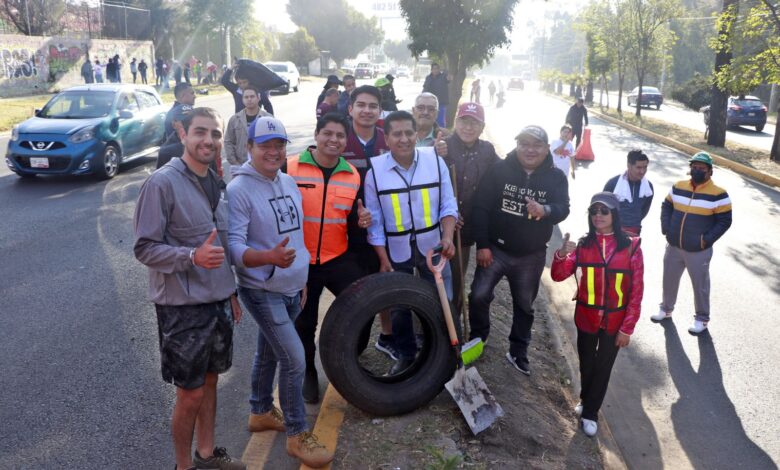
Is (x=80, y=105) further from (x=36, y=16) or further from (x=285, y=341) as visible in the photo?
(x=36, y=16)

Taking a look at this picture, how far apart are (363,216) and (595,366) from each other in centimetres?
203

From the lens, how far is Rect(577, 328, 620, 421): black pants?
13.7 ft

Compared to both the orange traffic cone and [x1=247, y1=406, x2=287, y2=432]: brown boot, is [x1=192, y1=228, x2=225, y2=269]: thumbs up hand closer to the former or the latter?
[x1=247, y1=406, x2=287, y2=432]: brown boot

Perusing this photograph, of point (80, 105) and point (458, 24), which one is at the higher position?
point (458, 24)

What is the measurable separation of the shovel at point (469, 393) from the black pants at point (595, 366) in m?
0.83

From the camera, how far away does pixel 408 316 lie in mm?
4262

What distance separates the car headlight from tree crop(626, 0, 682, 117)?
25764mm

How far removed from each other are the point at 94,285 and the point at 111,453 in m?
3.06

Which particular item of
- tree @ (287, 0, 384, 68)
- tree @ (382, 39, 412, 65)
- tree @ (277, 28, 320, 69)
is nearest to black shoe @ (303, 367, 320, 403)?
tree @ (277, 28, 320, 69)

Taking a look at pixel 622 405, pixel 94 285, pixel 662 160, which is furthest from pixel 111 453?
pixel 662 160

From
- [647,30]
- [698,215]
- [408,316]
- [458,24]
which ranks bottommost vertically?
[408,316]

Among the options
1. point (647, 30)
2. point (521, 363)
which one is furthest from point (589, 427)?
point (647, 30)

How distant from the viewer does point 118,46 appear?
34062 mm

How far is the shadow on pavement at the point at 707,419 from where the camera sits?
4133 millimetres
